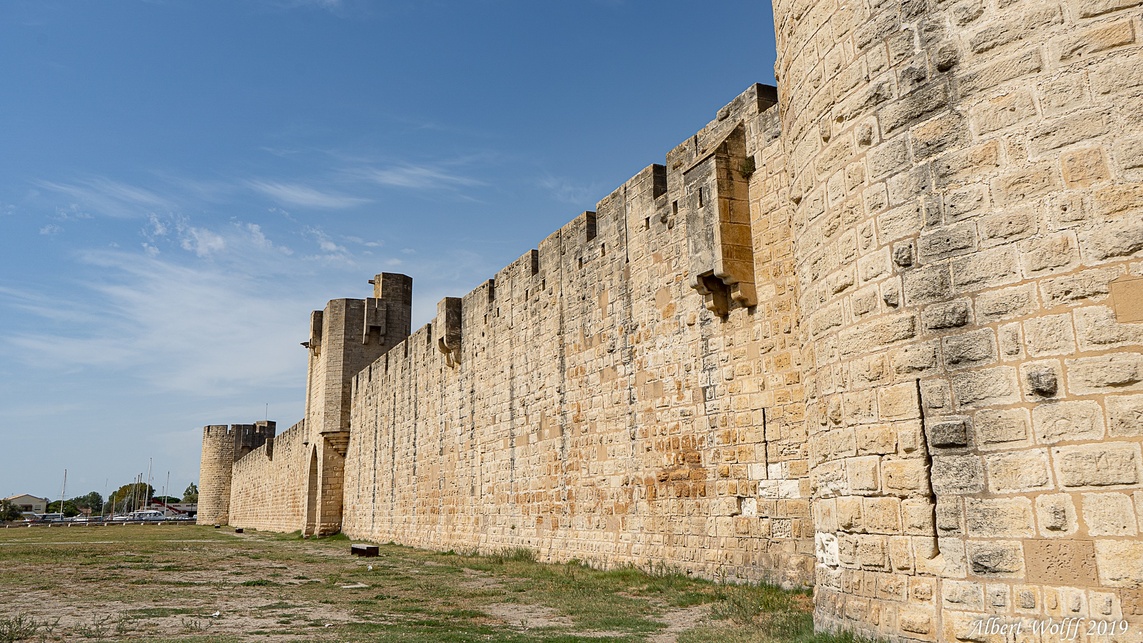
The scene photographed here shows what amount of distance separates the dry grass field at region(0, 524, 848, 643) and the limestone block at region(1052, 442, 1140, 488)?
5.16ft

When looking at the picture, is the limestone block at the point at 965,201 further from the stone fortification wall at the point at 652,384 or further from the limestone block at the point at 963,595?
the stone fortification wall at the point at 652,384

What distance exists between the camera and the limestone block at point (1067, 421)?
361 centimetres

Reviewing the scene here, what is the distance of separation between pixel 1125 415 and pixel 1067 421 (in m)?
0.22

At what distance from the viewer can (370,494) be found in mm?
22438

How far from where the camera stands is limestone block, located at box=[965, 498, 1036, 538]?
373 cm

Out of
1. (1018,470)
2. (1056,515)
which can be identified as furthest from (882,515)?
(1056,515)

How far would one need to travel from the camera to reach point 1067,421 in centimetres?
368

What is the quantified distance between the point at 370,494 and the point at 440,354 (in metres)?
7.09

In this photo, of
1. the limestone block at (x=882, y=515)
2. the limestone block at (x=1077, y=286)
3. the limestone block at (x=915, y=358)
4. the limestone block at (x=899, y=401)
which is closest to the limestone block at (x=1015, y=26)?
the limestone block at (x=1077, y=286)

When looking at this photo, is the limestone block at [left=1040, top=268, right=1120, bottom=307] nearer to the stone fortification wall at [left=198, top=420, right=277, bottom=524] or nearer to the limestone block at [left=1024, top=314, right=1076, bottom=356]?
the limestone block at [left=1024, top=314, right=1076, bottom=356]

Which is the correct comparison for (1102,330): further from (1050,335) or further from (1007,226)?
(1007,226)

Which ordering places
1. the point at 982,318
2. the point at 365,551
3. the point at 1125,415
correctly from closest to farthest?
1. the point at 1125,415
2. the point at 982,318
3. the point at 365,551

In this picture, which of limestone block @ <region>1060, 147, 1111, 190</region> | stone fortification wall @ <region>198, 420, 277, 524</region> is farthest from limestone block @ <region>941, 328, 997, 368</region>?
stone fortification wall @ <region>198, 420, 277, 524</region>

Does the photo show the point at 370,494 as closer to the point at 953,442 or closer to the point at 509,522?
the point at 509,522
